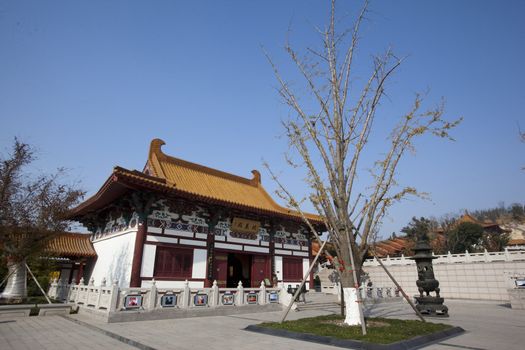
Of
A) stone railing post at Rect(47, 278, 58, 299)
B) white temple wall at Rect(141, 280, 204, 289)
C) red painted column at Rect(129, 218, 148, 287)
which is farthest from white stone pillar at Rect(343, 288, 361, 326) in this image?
stone railing post at Rect(47, 278, 58, 299)

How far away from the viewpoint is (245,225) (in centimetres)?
1477

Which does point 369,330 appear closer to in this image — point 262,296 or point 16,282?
point 262,296

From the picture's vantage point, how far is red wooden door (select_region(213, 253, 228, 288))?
531 inches

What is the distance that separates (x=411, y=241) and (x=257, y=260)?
25679mm

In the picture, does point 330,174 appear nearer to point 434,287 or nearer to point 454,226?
point 434,287

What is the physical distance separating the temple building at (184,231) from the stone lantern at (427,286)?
626cm

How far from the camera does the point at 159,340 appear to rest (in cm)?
604

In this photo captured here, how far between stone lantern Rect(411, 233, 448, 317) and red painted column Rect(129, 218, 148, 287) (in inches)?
383

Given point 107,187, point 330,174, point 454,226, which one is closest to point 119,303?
point 107,187

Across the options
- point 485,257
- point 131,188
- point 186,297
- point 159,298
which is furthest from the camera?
point 485,257

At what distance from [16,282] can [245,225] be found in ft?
29.9

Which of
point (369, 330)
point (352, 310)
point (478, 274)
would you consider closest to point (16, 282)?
point (352, 310)

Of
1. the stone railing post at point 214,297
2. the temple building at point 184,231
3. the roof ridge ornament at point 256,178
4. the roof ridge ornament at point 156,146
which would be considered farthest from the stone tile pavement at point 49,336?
the roof ridge ornament at point 256,178

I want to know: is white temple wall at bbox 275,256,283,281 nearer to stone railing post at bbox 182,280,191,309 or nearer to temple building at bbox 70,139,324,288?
temple building at bbox 70,139,324,288
